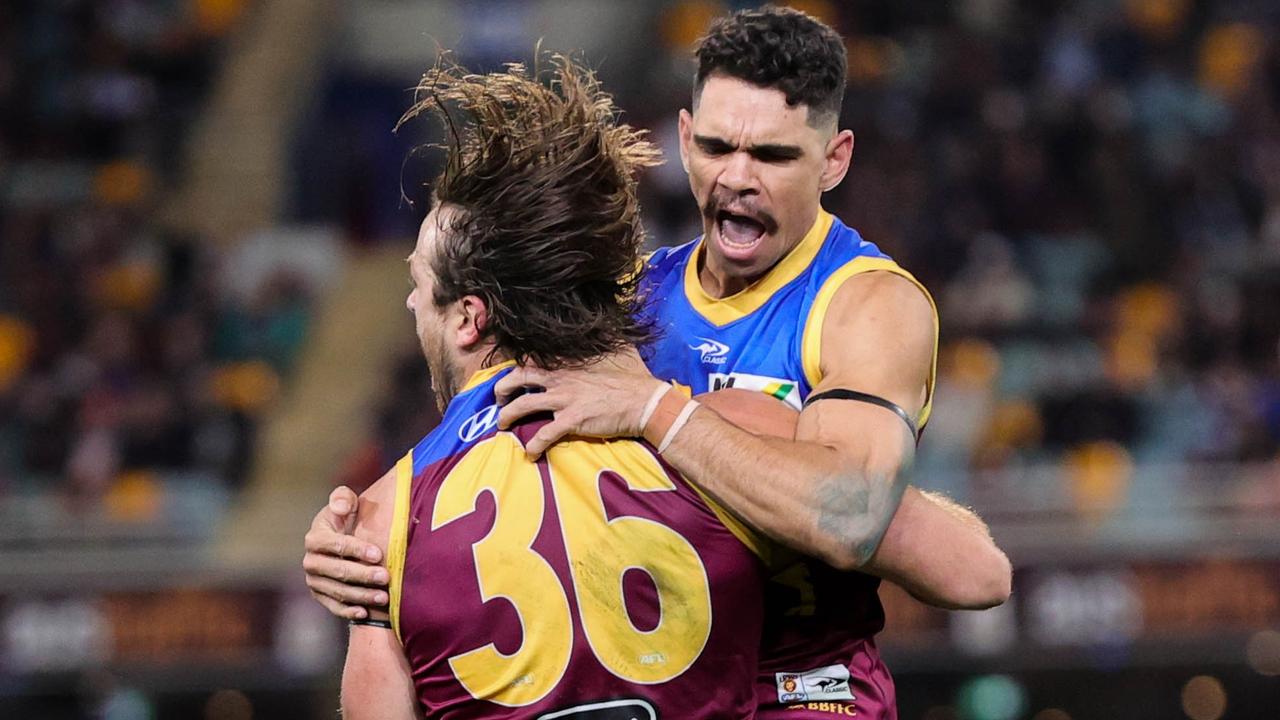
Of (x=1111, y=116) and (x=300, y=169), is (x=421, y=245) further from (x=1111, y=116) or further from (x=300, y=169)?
(x=300, y=169)

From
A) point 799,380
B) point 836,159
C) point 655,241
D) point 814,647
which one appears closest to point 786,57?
point 836,159

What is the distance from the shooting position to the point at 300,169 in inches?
591

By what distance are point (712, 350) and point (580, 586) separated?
992mm

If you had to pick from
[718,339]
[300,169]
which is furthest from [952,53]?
[718,339]

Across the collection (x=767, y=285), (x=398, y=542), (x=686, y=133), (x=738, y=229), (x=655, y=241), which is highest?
(x=655, y=241)

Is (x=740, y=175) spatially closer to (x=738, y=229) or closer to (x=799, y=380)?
(x=738, y=229)

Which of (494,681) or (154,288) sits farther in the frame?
(154,288)

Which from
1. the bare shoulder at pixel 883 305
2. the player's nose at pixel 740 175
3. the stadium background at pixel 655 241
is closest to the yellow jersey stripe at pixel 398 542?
the bare shoulder at pixel 883 305

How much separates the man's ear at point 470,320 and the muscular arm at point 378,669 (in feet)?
0.99

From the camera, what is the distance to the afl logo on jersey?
3346mm

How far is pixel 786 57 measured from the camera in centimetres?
401

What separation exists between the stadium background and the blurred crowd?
0.11ft

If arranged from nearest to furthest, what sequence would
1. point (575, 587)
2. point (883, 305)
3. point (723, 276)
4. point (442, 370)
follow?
point (575, 587) < point (442, 370) < point (883, 305) < point (723, 276)

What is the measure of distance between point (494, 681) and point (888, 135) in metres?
10.2
